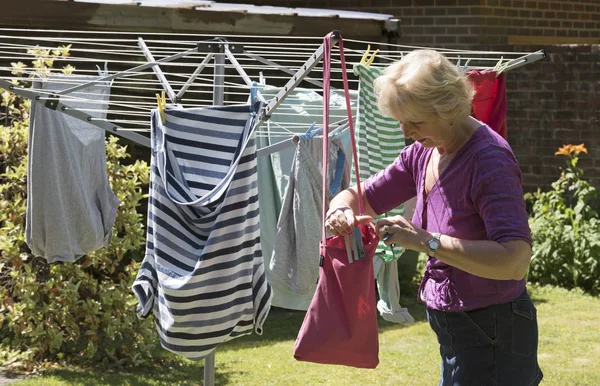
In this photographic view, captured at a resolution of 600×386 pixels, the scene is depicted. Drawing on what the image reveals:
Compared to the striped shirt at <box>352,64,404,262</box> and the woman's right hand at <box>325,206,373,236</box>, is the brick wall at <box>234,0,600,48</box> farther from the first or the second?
the woman's right hand at <box>325,206,373,236</box>

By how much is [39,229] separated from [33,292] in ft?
4.46

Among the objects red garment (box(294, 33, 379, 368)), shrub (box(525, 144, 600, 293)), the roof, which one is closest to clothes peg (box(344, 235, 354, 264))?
red garment (box(294, 33, 379, 368))

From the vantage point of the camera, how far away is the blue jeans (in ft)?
9.50

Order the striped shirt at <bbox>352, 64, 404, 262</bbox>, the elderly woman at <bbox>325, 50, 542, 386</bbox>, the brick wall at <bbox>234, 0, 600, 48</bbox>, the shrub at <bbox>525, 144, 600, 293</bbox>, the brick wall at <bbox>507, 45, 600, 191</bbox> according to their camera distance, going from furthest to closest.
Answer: the brick wall at <bbox>234, 0, 600, 48</bbox>
the brick wall at <bbox>507, 45, 600, 191</bbox>
the shrub at <bbox>525, 144, 600, 293</bbox>
the striped shirt at <bbox>352, 64, 404, 262</bbox>
the elderly woman at <bbox>325, 50, 542, 386</bbox>

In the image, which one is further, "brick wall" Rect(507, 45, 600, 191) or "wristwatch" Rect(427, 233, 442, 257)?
"brick wall" Rect(507, 45, 600, 191)

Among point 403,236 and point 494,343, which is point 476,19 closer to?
point 494,343

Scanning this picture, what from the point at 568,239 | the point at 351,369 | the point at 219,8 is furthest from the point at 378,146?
the point at 568,239

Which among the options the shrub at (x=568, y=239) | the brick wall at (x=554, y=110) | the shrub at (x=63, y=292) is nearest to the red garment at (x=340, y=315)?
the shrub at (x=63, y=292)

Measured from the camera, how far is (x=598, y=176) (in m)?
9.37

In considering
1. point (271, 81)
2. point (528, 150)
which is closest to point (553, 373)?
point (271, 81)

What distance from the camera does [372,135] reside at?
462cm

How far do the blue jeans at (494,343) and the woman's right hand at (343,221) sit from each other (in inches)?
15.2

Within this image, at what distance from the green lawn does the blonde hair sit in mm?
3407

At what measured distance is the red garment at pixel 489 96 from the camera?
15.7 feet
